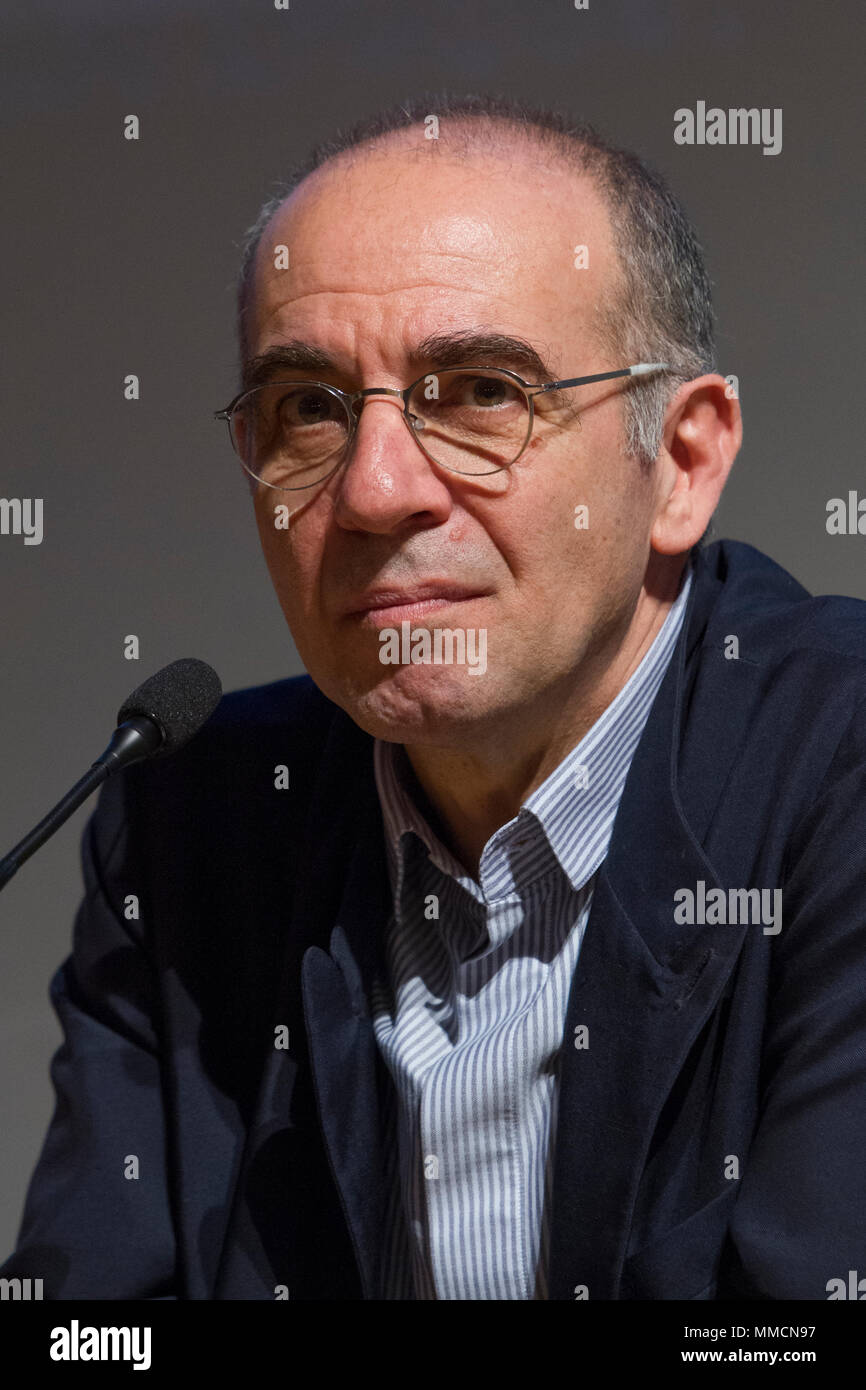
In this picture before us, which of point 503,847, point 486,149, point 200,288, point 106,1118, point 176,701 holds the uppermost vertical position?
point 200,288

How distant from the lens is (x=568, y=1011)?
3.93 ft

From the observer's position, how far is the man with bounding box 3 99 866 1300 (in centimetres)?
113

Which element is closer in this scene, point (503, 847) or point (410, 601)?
point (410, 601)

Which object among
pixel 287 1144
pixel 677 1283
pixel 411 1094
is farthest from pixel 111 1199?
pixel 677 1283

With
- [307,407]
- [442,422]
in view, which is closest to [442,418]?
[442,422]

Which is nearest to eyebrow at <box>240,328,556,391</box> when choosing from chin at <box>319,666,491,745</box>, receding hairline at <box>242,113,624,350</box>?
receding hairline at <box>242,113,624,350</box>

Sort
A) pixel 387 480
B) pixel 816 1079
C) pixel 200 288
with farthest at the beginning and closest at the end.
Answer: pixel 200 288, pixel 387 480, pixel 816 1079

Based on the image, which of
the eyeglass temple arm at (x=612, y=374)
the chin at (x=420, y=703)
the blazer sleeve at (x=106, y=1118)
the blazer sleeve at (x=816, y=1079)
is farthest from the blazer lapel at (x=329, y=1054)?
the eyeglass temple arm at (x=612, y=374)

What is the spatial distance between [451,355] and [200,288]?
752 millimetres

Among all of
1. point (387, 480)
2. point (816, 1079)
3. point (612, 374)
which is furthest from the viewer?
point (612, 374)

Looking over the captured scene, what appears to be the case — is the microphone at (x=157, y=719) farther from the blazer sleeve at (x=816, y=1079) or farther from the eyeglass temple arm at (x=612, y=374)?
the blazer sleeve at (x=816, y=1079)

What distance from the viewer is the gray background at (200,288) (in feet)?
5.29

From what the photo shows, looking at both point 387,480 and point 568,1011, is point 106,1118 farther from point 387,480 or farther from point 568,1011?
point 387,480

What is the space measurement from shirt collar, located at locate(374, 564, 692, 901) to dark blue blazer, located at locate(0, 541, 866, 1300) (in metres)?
0.04
